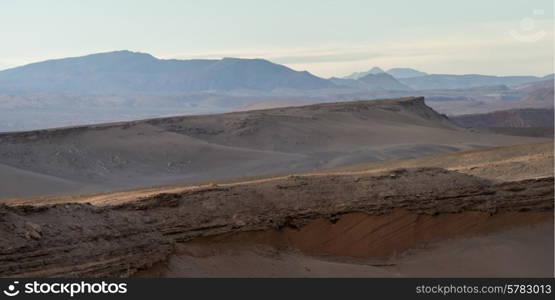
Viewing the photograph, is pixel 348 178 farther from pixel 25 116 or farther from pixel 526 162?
pixel 25 116

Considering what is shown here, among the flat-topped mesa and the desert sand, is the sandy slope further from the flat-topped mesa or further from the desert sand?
the desert sand

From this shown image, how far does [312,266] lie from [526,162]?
8.33m

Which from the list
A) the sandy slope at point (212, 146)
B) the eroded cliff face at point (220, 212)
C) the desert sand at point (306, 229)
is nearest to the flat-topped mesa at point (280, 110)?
the sandy slope at point (212, 146)

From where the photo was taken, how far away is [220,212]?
28.0ft

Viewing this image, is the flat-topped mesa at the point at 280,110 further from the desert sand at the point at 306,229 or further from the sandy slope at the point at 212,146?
the desert sand at the point at 306,229

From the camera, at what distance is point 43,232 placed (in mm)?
6891

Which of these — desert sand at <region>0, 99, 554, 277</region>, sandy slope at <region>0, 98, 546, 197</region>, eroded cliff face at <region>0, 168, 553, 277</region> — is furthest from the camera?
sandy slope at <region>0, 98, 546, 197</region>

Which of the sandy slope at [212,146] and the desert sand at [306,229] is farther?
the sandy slope at [212,146]

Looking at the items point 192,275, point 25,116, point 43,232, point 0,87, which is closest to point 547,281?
point 192,275

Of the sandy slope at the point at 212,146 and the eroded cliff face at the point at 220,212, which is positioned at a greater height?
the eroded cliff face at the point at 220,212

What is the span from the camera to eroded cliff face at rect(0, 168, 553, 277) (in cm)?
676

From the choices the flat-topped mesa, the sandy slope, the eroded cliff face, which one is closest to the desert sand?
the eroded cliff face

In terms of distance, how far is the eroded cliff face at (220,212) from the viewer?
676 cm

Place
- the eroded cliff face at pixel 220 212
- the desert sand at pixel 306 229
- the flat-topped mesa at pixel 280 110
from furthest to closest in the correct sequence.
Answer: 1. the flat-topped mesa at pixel 280 110
2. the desert sand at pixel 306 229
3. the eroded cliff face at pixel 220 212
